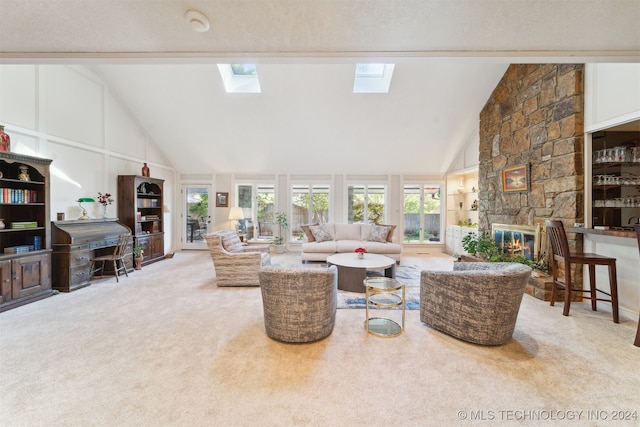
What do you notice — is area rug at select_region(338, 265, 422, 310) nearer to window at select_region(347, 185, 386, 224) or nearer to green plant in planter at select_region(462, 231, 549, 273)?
green plant in planter at select_region(462, 231, 549, 273)

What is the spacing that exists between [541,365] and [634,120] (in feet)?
9.94

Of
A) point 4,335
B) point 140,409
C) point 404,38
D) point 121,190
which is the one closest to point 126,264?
point 121,190

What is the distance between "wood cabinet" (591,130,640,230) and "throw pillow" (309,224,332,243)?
4371mm

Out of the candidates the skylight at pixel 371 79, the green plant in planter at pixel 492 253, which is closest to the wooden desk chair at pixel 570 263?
the green plant in planter at pixel 492 253

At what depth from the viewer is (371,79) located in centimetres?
519

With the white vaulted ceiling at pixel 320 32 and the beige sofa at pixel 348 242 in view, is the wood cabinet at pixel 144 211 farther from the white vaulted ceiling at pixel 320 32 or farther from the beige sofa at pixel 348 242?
the white vaulted ceiling at pixel 320 32

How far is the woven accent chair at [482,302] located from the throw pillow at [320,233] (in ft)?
11.6

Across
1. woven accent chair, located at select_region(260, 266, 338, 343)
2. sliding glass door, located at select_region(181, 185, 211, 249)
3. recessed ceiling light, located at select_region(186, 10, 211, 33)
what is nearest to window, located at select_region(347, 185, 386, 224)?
sliding glass door, located at select_region(181, 185, 211, 249)

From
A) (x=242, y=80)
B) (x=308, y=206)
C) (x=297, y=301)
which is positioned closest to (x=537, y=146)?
(x=297, y=301)

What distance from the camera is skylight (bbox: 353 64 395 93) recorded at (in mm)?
5062

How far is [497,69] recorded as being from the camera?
4.71 m

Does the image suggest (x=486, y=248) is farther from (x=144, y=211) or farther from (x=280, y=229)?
(x=144, y=211)

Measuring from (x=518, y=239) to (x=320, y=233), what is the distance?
12.4 ft

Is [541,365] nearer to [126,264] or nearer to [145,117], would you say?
A: [126,264]
